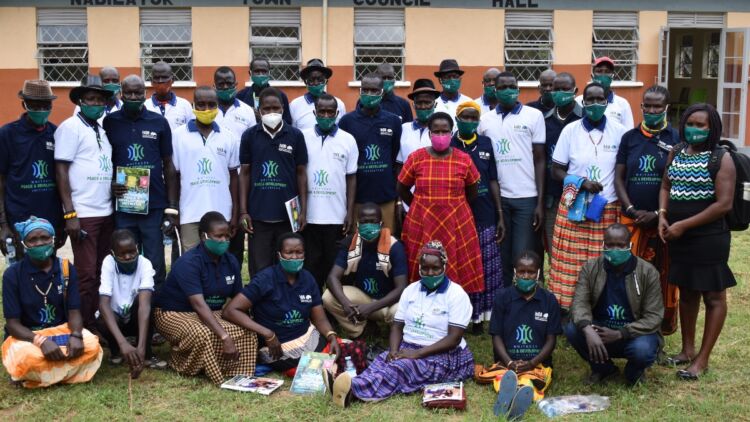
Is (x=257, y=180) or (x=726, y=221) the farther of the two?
(x=257, y=180)

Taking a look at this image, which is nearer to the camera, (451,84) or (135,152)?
(135,152)

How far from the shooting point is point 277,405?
4.84 meters

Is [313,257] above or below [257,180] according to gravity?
below

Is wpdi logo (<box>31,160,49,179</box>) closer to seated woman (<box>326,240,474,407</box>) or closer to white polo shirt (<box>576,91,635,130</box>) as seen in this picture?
seated woman (<box>326,240,474,407</box>)

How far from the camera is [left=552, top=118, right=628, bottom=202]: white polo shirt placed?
5812 millimetres

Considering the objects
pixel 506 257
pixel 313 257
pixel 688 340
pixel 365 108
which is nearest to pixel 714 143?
pixel 688 340

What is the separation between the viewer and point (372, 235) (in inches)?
229

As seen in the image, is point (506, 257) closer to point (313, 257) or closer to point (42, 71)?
point (313, 257)

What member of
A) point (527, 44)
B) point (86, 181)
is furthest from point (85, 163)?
point (527, 44)

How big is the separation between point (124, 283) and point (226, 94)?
2282 mm

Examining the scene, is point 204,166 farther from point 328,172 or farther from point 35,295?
point 35,295

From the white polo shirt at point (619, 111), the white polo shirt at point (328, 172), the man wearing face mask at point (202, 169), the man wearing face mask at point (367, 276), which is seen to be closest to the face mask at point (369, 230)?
the man wearing face mask at point (367, 276)

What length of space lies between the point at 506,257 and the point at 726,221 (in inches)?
72.9

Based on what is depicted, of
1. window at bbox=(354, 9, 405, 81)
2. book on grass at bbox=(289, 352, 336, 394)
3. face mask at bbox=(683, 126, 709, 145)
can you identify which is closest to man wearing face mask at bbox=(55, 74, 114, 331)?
book on grass at bbox=(289, 352, 336, 394)
